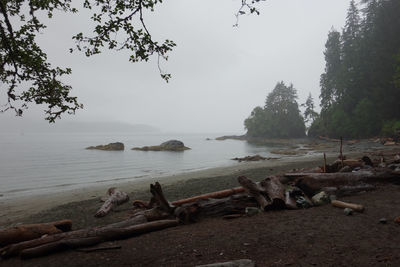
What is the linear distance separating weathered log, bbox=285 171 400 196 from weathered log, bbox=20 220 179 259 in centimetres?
505

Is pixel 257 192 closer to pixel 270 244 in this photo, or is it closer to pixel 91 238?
pixel 270 244

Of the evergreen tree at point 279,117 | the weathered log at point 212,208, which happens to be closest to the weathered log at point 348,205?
the weathered log at point 212,208

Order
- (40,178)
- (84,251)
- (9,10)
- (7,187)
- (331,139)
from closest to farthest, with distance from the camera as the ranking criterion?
(84,251), (9,10), (7,187), (40,178), (331,139)

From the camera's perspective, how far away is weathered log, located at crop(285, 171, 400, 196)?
691 cm

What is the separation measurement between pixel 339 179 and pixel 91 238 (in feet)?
24.4

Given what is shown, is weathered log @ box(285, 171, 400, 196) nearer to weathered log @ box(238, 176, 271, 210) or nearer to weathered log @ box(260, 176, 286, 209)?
weathered log @ box(260, 176, 286, 209)

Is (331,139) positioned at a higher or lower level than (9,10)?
lower

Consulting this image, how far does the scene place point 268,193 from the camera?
6238mm

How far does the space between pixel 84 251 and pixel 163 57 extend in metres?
4.27

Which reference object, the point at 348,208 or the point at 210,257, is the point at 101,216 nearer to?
the point at 210,257

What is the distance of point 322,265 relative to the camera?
304 centimetres

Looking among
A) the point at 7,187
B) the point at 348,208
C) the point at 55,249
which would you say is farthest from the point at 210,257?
the point at 7,187

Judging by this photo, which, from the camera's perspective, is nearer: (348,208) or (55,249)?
(55,249)

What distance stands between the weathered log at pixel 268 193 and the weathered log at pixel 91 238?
299 centimetres
